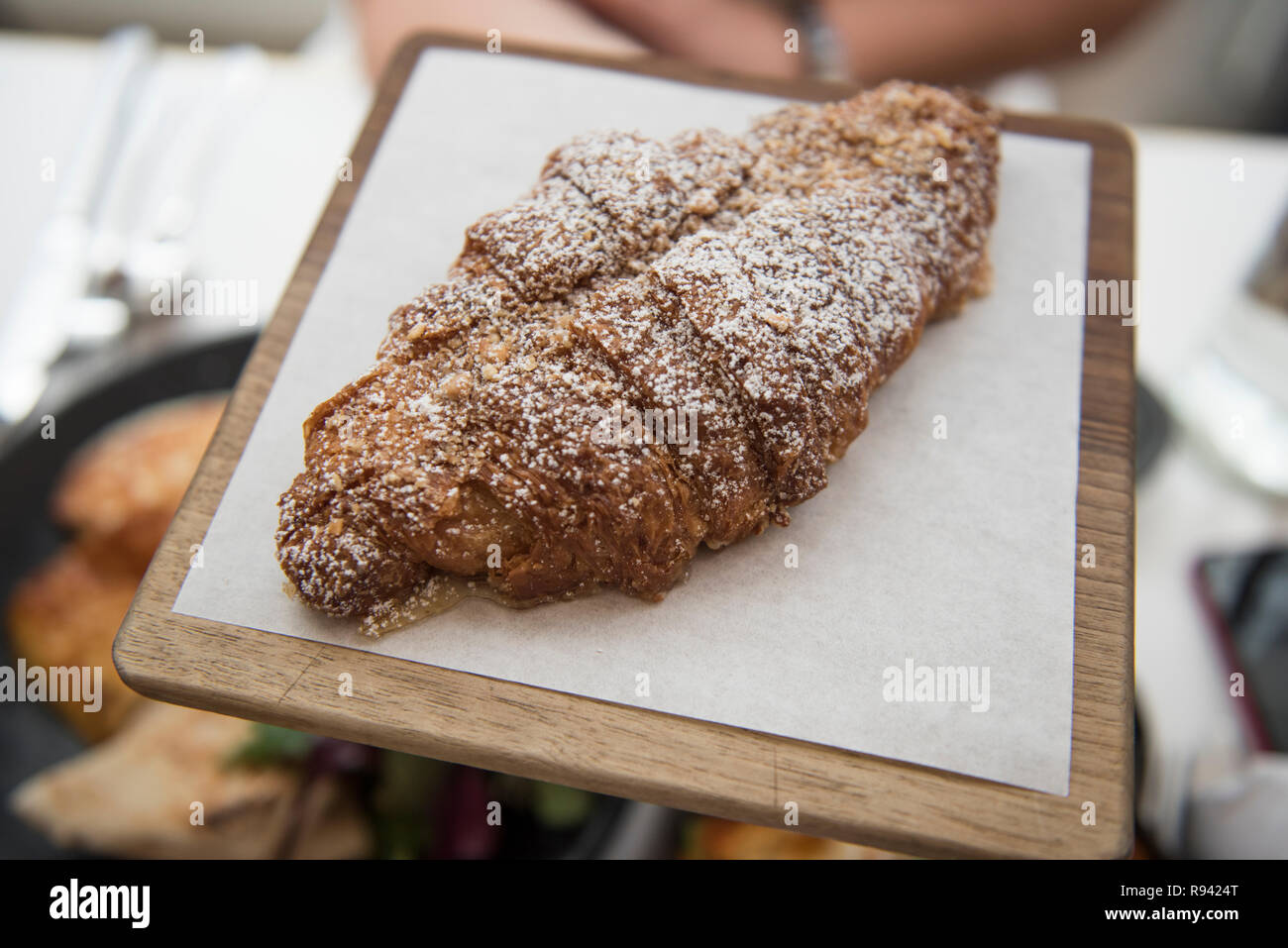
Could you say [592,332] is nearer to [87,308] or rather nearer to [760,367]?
[760,367]

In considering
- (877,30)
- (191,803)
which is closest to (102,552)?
(191,803)

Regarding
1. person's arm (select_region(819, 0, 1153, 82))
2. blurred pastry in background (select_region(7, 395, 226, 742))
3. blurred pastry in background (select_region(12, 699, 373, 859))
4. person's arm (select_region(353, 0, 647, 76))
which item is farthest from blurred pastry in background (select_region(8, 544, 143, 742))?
person's arm (select_region(819, 0, 1153, 82))

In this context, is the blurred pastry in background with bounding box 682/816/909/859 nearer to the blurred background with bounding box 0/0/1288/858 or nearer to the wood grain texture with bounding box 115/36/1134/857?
the blurred background with bounding box 0/0/1288/858

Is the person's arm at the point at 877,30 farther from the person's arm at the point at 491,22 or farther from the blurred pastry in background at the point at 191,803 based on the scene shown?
the blurred pastry in background at the point at 191,803

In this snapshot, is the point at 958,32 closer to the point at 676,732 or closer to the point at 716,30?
the point at 716,30

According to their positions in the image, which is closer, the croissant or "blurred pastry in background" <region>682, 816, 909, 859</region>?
the croissant

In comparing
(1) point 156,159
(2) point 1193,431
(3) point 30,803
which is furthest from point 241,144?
(2) point 1193,431
